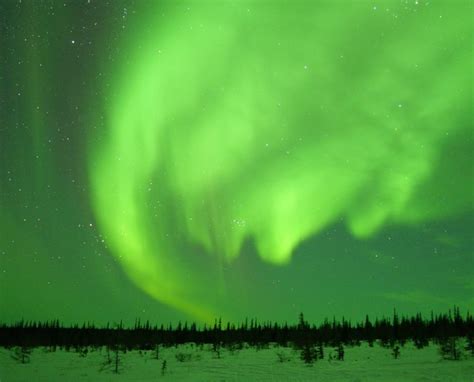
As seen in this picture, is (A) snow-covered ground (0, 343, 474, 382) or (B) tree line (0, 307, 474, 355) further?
(B) tree line (0, 307, 474, 355)

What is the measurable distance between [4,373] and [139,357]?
7644 millimetres

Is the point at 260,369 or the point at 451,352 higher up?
the point at 451,352

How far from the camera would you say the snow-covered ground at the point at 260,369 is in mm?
16463

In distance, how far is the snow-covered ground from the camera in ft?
54.0

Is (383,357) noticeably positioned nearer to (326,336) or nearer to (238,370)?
(238,370)

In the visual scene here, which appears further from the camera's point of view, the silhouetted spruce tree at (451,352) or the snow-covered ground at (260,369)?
the silhouetted spruce tree at (451,352)

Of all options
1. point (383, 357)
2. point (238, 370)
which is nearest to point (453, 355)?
point (383, 357)

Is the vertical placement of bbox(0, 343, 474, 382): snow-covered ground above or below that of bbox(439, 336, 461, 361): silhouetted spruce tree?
below

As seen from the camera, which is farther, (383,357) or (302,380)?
(383,357)

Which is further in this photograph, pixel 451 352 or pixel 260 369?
pixel 451 352

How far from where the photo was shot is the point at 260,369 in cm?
1989

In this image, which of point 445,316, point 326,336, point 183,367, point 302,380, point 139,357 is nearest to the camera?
point 302,380

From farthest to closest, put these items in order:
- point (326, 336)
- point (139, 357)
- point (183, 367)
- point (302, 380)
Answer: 1. point (326, 336)
2. point (139, 357)
3. point (183, 367)
4. point (302, 380)

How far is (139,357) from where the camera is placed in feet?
88.3
